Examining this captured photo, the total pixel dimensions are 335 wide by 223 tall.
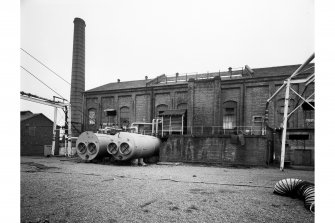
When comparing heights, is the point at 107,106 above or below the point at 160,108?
above

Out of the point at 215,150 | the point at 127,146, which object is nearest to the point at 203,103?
the point at 215,150

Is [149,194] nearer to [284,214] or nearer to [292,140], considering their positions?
[284,214]

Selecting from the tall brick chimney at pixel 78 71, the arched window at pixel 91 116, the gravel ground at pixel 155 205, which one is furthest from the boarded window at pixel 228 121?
the gravel ground at pixel 155 205

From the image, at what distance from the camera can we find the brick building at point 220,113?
14655mm

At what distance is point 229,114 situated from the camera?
21.3 m

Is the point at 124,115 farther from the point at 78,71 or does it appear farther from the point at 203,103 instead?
the point at 203,103

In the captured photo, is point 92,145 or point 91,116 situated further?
point 91,116

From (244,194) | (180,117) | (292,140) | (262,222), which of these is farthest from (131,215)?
(292,140)

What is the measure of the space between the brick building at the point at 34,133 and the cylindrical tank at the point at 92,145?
12.5 meters

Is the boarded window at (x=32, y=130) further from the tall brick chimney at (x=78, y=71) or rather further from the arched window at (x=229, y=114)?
the arched window at (x=229, y=114)

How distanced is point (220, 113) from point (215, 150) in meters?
6.45

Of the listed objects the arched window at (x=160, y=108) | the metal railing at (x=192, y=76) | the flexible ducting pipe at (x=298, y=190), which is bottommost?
the flexible ducting pipe at (x=298, y=190)

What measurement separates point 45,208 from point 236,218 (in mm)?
3495

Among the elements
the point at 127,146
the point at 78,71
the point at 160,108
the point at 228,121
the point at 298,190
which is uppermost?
the point at 78,71
